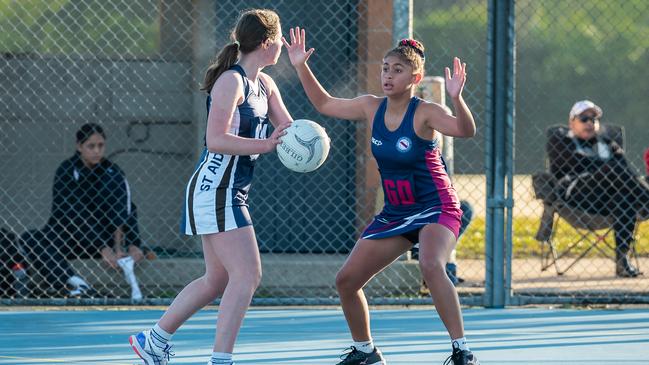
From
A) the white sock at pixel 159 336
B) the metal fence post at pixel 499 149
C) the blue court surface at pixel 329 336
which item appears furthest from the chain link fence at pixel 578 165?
the white sock at pixel 159 336

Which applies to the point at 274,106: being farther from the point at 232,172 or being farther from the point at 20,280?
the point at 20,280

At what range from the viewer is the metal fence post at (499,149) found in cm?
861

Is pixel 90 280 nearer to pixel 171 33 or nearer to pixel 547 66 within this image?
pixel 171 33

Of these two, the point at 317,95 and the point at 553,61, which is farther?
the point at 553,61

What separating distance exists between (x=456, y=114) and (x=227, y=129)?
1.15 m

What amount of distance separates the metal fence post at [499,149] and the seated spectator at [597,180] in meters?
1.60

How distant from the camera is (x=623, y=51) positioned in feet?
67.7

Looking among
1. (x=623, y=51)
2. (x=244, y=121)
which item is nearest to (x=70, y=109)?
(x=244, y=121)

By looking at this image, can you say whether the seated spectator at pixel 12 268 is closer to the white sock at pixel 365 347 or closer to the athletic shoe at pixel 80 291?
the athletic shoe at pixel 80 291

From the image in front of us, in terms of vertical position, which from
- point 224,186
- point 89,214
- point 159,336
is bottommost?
point 159,336

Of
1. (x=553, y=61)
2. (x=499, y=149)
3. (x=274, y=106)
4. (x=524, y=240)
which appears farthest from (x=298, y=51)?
(x=553, y=61)

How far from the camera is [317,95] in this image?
21.2 ft

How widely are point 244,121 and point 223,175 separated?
27 centimetres

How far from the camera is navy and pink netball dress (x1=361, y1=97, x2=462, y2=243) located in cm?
612
